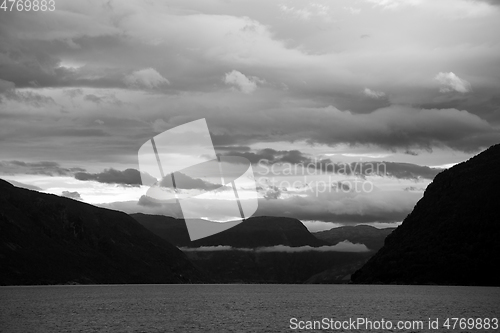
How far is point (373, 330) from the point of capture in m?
127

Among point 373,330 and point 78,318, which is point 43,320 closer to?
point 78,318

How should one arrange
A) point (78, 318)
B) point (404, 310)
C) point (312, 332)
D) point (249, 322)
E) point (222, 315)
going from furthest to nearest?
point (404, 310), point (222, 315), point (78, 318), point (249, 322), point (312, 332)

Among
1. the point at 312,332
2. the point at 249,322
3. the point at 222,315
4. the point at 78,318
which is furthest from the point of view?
the point at 222,315

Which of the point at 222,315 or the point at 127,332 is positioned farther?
the point at 222,315

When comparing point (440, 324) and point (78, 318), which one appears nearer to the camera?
point (440, 324)

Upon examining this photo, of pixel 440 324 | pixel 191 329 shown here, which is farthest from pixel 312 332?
pixel 440 324

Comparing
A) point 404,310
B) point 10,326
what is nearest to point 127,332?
point 10,326

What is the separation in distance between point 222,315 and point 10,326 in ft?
191

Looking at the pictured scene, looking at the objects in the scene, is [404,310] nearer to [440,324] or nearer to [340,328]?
[440,324]

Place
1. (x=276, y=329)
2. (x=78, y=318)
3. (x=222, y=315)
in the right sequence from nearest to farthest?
(x=276, y=329) → (x=78, y=318) → (x=222, y=315)

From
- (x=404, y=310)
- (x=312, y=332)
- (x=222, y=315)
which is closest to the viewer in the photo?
(x=312, y=332)

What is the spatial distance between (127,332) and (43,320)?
38374 mm

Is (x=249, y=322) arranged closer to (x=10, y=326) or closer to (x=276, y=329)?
(x=276, y=329)

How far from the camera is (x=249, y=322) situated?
5792 inches
